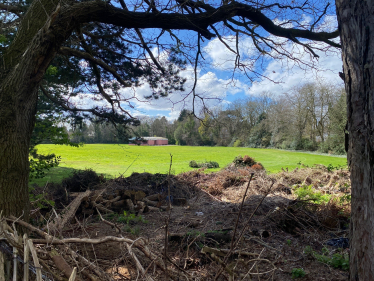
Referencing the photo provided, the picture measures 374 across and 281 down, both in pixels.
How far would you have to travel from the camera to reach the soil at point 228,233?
232 centimetres

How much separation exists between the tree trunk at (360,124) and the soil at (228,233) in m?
0.78

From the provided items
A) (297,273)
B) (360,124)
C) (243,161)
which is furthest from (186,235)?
(243,161)

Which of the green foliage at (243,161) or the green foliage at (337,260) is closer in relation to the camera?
the green foliage at (337,260)

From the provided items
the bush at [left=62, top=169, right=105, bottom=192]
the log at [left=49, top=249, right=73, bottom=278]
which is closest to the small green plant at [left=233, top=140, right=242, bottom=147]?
the bush at [left=62, top=169, right=105, bottom=192]

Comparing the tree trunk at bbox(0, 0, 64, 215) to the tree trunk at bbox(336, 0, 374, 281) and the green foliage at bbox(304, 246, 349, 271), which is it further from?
the green foliage at bbox(304, 246, 349, 271)

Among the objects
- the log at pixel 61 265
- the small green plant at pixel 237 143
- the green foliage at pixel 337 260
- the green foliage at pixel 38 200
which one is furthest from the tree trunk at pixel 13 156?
the small green plant at pixel 237 143

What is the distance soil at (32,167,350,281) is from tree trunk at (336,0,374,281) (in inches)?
30.8

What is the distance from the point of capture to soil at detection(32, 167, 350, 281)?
2322 millimetres

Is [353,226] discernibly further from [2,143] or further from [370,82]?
[2,143]

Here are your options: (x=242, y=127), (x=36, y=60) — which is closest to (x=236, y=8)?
(x=36, y=60)

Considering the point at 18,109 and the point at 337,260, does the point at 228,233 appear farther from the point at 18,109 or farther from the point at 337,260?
the point at 18,109

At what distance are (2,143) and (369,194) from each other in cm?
373

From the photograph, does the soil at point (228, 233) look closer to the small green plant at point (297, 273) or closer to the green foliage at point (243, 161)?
the small green plant at point (297, 273)

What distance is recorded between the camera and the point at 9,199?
2.66m
